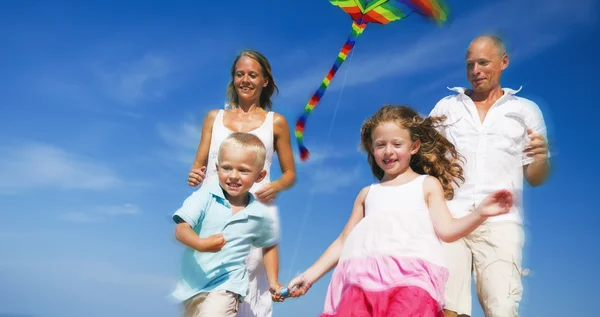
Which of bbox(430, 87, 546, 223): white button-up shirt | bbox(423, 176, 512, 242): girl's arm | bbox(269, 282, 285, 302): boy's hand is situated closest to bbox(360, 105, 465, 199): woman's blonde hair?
bbox(430, 87, 546, 223): white button-up shirt

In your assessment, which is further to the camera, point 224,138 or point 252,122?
point 252,122

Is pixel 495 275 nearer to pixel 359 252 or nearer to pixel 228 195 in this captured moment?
pixel 359 252

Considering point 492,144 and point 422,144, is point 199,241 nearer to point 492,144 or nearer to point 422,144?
point 422,144

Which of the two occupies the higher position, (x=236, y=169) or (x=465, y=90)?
(x=465, y=90)

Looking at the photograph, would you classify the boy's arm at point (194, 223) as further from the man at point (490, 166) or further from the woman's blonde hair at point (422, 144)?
the man at point (490, 166)

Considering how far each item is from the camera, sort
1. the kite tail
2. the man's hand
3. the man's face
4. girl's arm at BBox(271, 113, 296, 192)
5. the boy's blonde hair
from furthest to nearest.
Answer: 1. the kite tail
2. girl's arm at BBox(271, 113, 296, 192)
3. the man's face
4. the man's hand
5. the boy's blonde hair

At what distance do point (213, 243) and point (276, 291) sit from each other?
0.67m

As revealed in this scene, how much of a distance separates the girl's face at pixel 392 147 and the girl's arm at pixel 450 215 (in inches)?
9.8

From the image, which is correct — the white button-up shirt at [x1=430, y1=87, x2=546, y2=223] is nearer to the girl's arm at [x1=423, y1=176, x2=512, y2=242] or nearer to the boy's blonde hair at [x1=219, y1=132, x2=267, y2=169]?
the girl's arm at [x1=423, y1=176, x2=512, y2=242]

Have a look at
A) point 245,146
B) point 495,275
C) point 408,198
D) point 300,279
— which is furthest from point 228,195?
point 495,275

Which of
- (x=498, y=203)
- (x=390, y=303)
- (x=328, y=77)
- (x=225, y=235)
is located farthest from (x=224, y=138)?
(x=498, y=203)

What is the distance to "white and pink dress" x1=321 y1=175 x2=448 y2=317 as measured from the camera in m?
4.65

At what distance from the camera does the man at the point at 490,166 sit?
5812mm

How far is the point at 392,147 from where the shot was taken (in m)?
5.39
